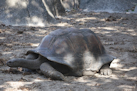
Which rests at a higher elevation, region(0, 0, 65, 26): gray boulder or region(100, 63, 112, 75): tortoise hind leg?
region(0, 0, 65, 26): gray boulder

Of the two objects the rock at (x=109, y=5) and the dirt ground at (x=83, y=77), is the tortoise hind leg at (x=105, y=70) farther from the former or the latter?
the rock at (x=109, y=5)

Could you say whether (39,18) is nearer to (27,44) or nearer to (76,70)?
(27,44)

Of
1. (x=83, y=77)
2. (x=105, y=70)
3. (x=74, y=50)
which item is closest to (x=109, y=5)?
(x=105, y=70)

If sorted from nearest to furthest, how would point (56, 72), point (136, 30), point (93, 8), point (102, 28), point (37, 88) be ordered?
point (37, 88), point (56, 72), point (136, 30), point (102, 28), point (93, 8)

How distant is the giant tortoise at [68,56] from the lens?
12.4 ft

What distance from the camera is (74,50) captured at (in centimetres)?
394

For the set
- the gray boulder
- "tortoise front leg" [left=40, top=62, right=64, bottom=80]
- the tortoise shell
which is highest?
the gray boulder

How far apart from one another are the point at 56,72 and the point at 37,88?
60cm

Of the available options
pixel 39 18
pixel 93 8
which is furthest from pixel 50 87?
pixel 93 8

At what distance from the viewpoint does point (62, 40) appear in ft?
13.0

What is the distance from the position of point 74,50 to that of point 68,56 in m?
0.19

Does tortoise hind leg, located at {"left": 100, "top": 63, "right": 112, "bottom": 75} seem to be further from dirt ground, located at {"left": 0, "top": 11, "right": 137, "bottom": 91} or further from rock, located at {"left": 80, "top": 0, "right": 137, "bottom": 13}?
rock, located at {"left": 80, "top": 0, "right": 137, "bottom": 13}

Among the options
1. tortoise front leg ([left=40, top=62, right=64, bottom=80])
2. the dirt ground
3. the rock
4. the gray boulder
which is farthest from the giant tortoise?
the rock

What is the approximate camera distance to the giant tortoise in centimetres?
377
